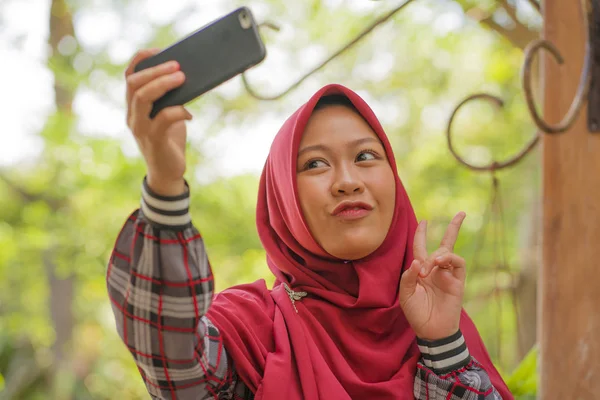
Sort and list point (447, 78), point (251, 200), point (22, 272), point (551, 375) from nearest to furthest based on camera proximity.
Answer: point (551, 375) < point (251, 200) < point (447, 78) < point (22, 272)

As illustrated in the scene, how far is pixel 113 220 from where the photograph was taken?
180 inches

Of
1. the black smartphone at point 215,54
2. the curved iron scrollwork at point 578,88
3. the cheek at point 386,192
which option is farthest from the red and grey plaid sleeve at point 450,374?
the black smartphone at point 215,54

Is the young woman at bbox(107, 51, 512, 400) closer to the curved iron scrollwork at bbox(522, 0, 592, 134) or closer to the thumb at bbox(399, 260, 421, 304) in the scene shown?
the thumb at bbox(399, 260, 421, 304)

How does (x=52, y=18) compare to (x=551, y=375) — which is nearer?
(x=551, y=375)

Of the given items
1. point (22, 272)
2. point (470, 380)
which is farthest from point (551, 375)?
point (22, 272)

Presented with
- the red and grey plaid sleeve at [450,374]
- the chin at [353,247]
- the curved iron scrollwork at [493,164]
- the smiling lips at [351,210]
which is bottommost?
the red and grey plaid sleeve at [450,374]

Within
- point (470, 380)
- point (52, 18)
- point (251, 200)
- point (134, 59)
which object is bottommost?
point (470, 380)

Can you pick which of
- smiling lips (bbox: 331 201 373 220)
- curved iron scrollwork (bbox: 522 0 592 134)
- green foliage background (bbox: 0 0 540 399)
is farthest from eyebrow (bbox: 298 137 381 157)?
green foliage background (bbox: 0 0 540 399)

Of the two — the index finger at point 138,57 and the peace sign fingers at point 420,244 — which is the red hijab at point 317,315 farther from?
the index finger at point 138,57

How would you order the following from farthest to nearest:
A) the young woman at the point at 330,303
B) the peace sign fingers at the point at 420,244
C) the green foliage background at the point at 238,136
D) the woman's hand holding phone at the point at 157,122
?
the green foliage background at the point at 238,136
the peace sign fingers at the point at 420,244
the young woman at the point at 330,303
the woman's hand holding phone at the point at 157,122

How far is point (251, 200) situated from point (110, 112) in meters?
1.36

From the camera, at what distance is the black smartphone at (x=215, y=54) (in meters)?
0.73

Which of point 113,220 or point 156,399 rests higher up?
point 113,220

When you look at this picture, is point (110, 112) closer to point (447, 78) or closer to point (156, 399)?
point (447, 78)
